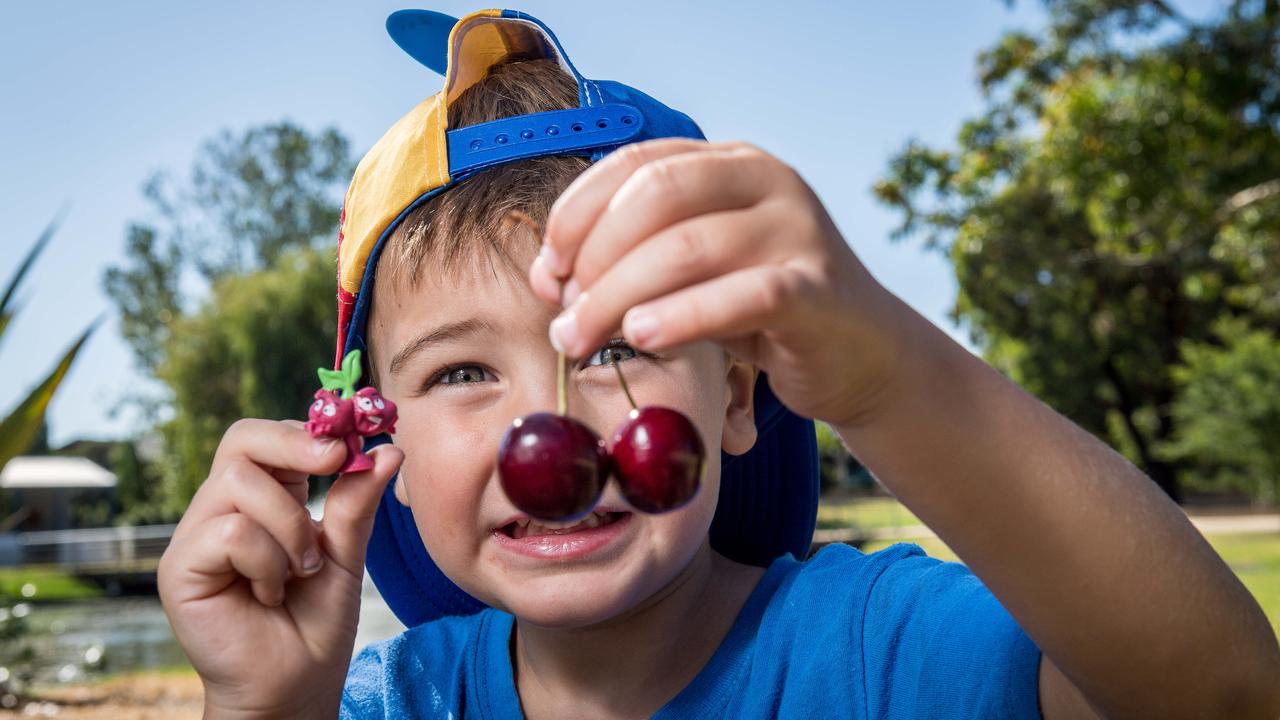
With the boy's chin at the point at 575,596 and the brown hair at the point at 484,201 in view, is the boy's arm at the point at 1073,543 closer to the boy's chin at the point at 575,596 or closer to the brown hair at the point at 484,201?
the boy's chin at the point at 575,596

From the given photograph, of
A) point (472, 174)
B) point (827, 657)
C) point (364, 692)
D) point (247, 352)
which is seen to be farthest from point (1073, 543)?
point (247, 352)

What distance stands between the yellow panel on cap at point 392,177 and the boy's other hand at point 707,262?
0.81 meters

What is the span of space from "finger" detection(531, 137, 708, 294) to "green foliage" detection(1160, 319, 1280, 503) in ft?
80.6

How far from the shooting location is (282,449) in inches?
56.9

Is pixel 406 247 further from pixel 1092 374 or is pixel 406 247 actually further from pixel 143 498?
pixel 143 498

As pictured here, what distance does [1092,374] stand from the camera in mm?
32594

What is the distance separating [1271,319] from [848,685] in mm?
32201

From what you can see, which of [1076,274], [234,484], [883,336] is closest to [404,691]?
[234,484]

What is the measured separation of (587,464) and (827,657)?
748 millimetres

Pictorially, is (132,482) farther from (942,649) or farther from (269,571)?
(942,649)

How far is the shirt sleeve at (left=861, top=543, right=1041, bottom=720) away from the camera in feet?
4.49

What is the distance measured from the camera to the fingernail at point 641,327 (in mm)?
886

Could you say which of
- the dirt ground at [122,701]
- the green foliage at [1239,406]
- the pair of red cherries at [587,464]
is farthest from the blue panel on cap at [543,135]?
the green foliage at [1239,406]

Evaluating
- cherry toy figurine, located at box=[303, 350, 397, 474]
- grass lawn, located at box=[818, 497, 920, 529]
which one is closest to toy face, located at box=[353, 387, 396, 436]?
cherry toy figurine, located at box=[303, 350, 397, 474]
